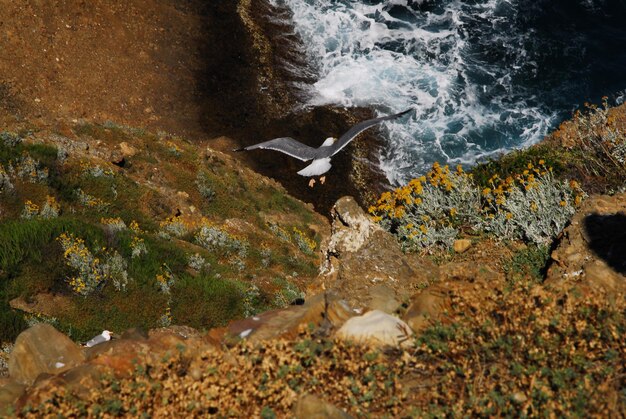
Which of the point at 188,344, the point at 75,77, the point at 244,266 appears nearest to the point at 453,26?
the point at 75,77

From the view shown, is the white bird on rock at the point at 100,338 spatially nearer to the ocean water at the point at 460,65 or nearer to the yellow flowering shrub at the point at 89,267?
the yellow flowering shrub at the point at 89,267

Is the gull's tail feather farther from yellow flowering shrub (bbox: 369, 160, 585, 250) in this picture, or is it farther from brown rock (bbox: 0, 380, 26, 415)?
brown rock (bbox: 0, 380, 26, 415)

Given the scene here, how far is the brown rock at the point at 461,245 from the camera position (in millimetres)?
12406

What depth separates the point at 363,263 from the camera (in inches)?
438

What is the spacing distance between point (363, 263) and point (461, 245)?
2165mm

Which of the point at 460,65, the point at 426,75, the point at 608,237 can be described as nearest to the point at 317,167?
the point at 608,237

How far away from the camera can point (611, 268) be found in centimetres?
1004

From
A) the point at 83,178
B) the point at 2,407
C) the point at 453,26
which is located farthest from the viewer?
the point at 453,26

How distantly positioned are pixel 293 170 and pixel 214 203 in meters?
5.42

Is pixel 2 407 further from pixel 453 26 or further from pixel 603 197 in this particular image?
pixel 453 26

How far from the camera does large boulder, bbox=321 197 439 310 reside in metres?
10.4

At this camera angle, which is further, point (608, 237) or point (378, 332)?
point (608, 237)

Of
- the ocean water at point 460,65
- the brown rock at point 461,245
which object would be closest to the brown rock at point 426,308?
the brown rock at point 461,245

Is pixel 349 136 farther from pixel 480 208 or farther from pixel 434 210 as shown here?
pixel 480 208
